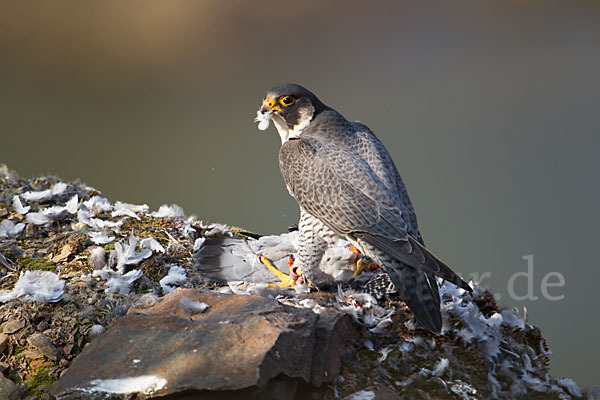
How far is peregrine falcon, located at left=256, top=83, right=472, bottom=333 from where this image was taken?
8.48 ft

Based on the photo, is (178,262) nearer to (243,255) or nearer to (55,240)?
(243,255)

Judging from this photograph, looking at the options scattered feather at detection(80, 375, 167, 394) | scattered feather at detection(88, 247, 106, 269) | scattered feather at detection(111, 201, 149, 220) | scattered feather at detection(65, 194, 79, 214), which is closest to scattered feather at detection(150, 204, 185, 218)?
scattered feather at detection(111, 201, 149, 220)

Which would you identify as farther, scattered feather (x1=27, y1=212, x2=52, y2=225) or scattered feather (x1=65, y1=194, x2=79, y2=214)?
scattered feather (x1=65, y1=194, x2=79, y2=214)

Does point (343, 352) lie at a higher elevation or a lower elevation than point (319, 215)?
lower

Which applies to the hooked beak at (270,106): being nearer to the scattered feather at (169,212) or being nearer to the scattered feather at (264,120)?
the scattered feather at (264,120)

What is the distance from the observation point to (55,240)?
3469 millimetres

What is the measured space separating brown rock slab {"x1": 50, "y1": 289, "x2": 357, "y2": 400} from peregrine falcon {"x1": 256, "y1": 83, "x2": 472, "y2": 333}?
0.45 meters

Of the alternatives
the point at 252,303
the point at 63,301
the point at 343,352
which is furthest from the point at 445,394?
the point at 63,301

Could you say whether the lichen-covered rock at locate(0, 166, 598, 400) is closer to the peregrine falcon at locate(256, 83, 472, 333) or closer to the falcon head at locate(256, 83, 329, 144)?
the peregrine falcon at locate(256, 83, 472, 333)

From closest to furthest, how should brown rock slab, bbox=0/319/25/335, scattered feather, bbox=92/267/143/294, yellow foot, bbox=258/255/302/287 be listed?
brown rock slab, bbox=0/319/25/335, scattered feather, bbox=92/267/143/294, yellow foot, bbox=258/255/302/287

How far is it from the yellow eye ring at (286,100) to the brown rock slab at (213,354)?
4.35ft

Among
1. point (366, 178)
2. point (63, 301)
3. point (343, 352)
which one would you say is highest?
point (366, 178)

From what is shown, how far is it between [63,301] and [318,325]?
4.27 ft

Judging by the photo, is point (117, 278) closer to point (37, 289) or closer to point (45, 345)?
point (37, 289)
